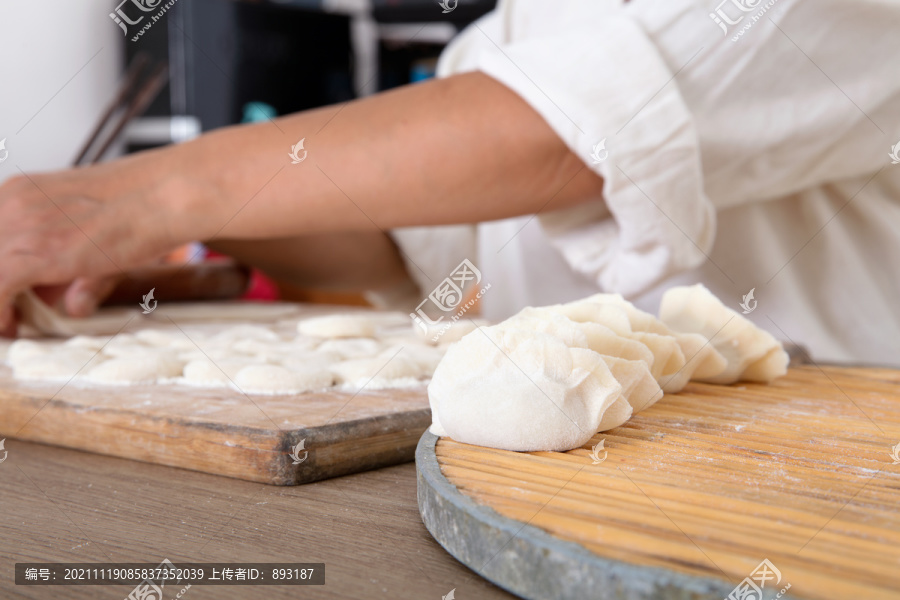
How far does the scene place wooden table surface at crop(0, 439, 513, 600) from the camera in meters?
0.44

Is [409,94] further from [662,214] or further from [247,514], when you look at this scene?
[247,514]

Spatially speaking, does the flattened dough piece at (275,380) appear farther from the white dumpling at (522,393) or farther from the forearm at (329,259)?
the forearm at (329,259)

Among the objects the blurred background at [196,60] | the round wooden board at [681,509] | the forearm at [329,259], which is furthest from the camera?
the blurred background at [196,60]

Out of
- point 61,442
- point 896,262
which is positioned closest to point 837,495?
point 61,442

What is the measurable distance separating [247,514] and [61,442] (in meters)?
0.34

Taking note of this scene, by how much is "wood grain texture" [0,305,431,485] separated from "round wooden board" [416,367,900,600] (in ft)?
0.31

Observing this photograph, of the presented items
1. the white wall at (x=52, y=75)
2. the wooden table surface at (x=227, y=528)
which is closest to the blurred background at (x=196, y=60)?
the white wall at (x=52, y=75)

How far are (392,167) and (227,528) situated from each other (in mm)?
668

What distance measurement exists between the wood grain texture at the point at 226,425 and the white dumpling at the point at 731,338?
0.31 m

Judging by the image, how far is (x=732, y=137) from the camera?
1.03 metres

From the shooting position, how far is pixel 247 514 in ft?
1.84

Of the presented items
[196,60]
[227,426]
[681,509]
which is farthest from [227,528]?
[196,60]

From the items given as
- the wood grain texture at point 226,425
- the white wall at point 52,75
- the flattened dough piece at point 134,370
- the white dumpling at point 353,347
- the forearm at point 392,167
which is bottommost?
the wood grain texture at point 226,425

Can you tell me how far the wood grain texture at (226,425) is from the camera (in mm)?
644
